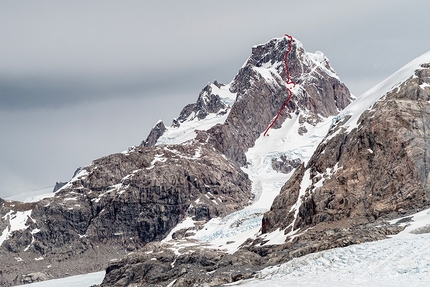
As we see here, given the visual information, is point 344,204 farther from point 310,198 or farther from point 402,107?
point 402,107

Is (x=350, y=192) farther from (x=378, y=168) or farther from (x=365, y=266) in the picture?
(x=365, y=266)

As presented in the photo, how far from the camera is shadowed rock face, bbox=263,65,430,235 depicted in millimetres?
101812

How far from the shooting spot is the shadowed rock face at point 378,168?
102 m

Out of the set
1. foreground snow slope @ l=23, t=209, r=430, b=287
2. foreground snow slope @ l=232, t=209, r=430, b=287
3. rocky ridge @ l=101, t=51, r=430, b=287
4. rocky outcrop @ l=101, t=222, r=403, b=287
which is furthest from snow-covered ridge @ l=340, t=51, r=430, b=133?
foreground snow slope @ l=232, t=209, r=430, b=287

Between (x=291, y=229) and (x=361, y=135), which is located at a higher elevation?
(x=361, y=135)

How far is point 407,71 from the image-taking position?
390ft

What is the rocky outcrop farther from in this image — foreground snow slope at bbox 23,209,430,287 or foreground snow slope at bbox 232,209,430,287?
foreground snow slope at bbox 232,209,430,287

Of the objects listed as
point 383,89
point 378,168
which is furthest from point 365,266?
point 383,89

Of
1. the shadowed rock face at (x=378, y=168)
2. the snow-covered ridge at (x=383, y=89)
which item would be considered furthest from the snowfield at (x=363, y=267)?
the snow-covered ridge at (x=383, y=89)

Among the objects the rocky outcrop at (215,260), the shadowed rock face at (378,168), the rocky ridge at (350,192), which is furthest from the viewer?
the shadowed rock face at (378,168)

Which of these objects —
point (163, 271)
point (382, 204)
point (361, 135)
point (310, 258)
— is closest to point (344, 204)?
point (382, 204)

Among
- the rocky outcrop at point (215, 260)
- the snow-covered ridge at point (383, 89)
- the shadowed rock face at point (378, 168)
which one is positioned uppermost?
the snow-covered ridge at point (383, 89)

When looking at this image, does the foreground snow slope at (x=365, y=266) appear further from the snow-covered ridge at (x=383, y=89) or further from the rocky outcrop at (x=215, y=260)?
the snow-covered ridge at (x=383, y=89)

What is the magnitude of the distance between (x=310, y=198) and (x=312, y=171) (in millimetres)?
11394
